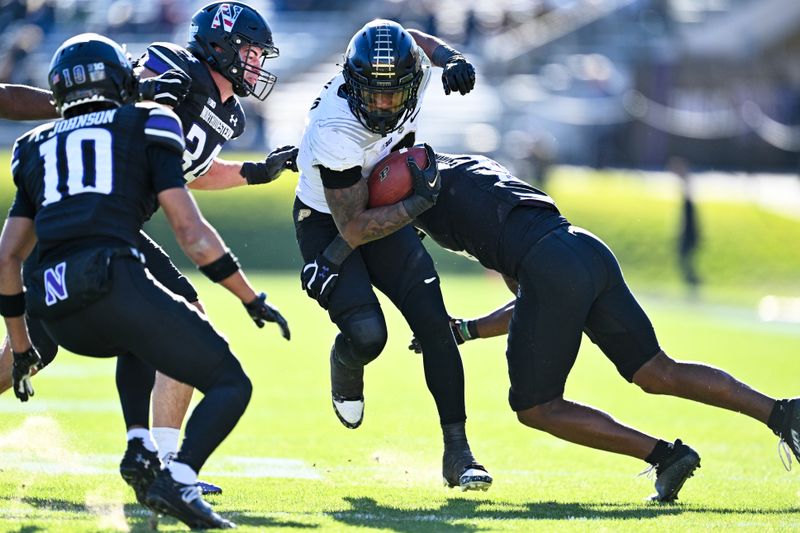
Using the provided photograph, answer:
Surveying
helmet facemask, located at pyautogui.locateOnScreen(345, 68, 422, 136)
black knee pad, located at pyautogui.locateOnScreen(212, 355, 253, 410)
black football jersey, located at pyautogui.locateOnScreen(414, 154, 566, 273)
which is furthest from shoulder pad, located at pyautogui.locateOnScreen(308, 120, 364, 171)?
black knee pad, located at pyautogui.locateOnScreen(212, 355, 253, 410)

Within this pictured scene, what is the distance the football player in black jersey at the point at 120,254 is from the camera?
4.39 m

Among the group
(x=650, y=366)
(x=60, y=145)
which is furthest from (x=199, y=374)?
(x=650, y=366)

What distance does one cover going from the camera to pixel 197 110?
19.6 ft

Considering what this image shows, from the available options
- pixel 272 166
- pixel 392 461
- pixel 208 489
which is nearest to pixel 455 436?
pixel 392 461

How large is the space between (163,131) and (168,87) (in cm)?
109

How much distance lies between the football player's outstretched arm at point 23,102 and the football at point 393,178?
1.62 m

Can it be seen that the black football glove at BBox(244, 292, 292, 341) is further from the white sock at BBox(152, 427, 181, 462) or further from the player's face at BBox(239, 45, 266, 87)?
the player's face at BBox(239, 45, 266, 87)

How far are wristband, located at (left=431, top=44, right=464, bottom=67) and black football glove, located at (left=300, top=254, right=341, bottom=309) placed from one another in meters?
1.14

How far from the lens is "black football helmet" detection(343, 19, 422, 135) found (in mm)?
5488

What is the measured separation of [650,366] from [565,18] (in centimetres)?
2199

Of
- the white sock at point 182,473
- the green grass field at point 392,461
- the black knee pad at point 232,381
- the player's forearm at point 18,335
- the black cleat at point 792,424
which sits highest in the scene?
the black knee pad at point 232,381

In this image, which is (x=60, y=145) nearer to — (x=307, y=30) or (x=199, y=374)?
→ (x=199, y=374)

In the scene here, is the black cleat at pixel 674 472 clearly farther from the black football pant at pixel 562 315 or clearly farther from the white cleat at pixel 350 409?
the white cleat at pixel 350 409

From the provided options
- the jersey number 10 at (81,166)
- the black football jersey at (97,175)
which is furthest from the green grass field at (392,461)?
the jersey number 10 at (81,166)
